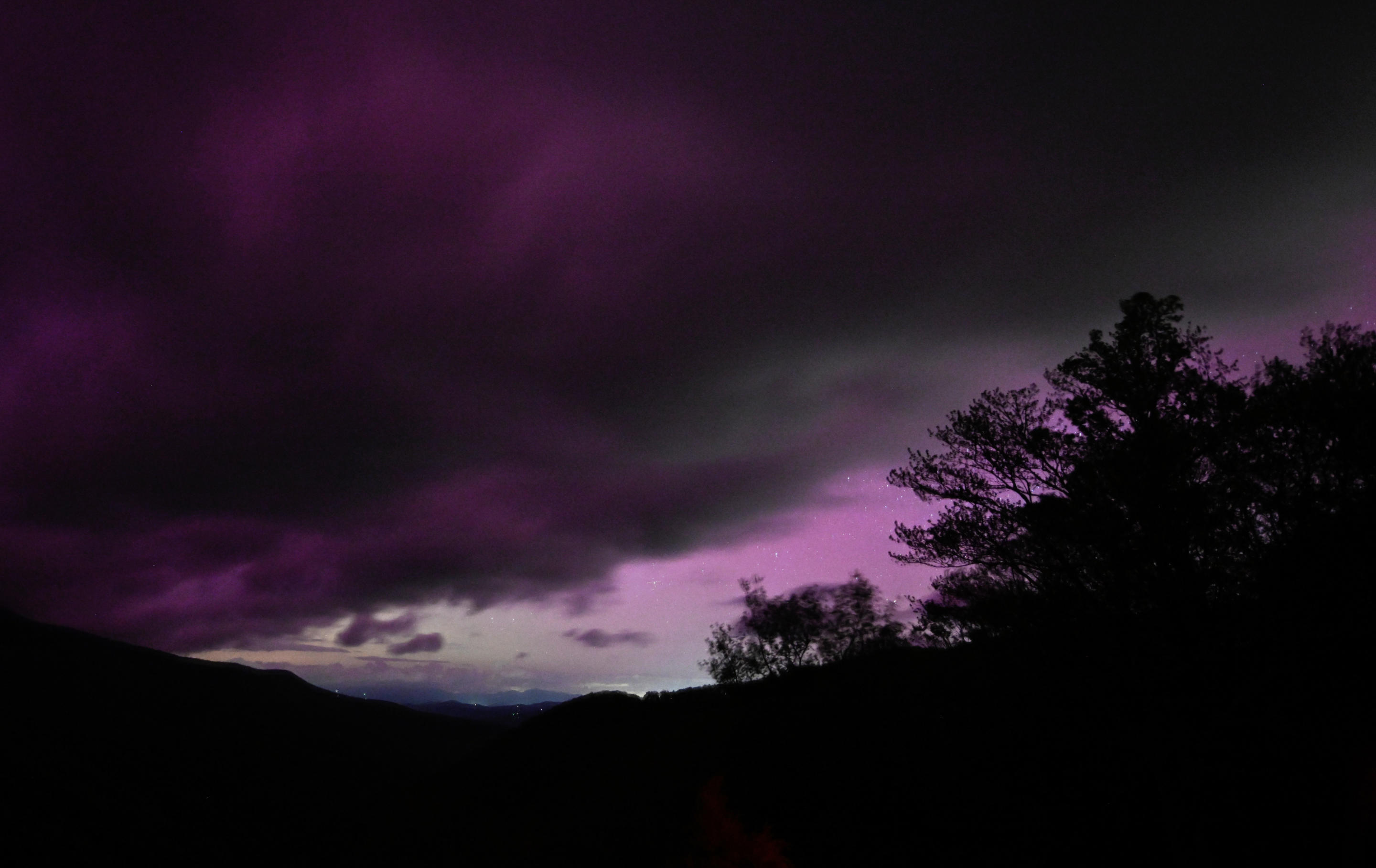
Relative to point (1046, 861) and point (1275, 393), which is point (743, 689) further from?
point (1275, 393)

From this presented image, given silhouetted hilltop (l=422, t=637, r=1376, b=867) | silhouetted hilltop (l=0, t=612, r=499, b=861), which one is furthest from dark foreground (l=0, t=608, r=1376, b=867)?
silhouetted hilltop (l=0, t=612, r=499, b=861)

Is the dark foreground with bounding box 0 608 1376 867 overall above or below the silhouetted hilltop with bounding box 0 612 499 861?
above

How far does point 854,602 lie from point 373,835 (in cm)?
8466

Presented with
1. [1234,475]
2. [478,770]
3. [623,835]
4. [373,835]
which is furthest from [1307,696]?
[373,835]

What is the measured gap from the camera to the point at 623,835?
33.6m

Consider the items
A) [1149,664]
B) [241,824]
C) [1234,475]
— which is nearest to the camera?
[1149,664]

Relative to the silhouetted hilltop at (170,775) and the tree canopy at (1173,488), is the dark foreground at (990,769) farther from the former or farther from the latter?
the silhouetted hilltop at (170,775)

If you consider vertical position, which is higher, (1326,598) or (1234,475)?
(1234,475)

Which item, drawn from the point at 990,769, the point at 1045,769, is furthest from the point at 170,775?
the point at 1045,769

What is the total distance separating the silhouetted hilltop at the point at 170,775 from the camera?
115875mm

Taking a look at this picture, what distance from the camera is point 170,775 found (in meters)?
154

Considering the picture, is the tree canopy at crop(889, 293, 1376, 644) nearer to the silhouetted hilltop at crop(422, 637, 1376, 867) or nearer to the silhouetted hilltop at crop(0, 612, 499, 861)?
the silhouetted hilltop at crop(422, 637, 1376, 867)

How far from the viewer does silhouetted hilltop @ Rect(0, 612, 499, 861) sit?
116m

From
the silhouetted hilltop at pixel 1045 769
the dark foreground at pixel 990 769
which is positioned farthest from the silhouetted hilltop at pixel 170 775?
the silhouetted hilltop at pixel 1045 769
